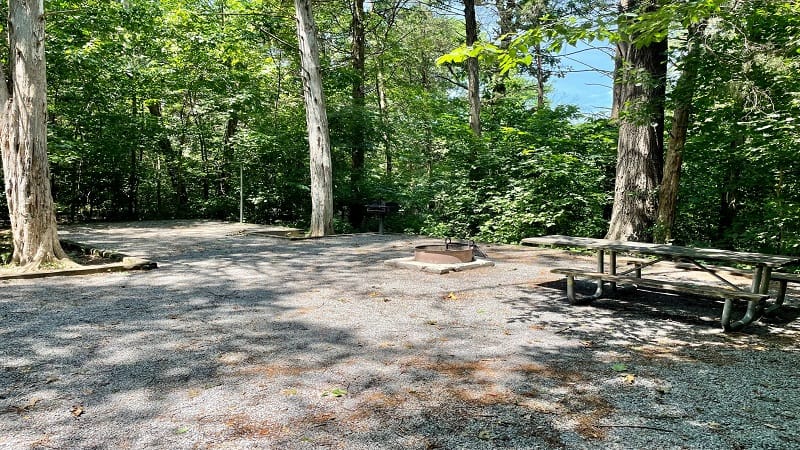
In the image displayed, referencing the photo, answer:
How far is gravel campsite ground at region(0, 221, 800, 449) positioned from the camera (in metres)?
2.39

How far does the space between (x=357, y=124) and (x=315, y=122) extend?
370 centimetres

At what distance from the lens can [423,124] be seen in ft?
56.3

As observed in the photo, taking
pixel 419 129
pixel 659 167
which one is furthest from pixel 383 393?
pixel 419 129

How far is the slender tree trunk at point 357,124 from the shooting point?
15.0 m

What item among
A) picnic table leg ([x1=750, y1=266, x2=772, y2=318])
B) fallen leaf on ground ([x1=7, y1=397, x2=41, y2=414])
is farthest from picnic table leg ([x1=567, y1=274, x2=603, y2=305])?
fallen leaf on ground ([x1=7, y1=397, x2=41, y2=414])

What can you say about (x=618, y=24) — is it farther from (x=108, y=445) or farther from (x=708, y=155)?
(x=708, y=155)

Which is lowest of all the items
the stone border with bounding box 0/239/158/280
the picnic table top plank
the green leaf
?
the green leaf

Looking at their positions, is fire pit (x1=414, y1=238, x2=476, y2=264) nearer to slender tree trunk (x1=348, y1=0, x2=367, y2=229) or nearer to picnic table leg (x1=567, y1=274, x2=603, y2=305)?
picnic table leg (x1=567, y1=274, x2=603, y2=305)

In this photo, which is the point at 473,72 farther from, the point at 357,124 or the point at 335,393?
the point at 335,393

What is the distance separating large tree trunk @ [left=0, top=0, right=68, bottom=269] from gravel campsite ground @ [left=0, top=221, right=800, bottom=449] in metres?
0.93

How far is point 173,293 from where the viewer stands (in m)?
5.53

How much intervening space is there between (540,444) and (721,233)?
869 cm

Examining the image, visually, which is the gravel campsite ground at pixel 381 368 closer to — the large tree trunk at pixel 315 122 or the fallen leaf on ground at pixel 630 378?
the fallen leaf on ground at pixel 630 378

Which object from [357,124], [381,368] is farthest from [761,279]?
[357,124]
